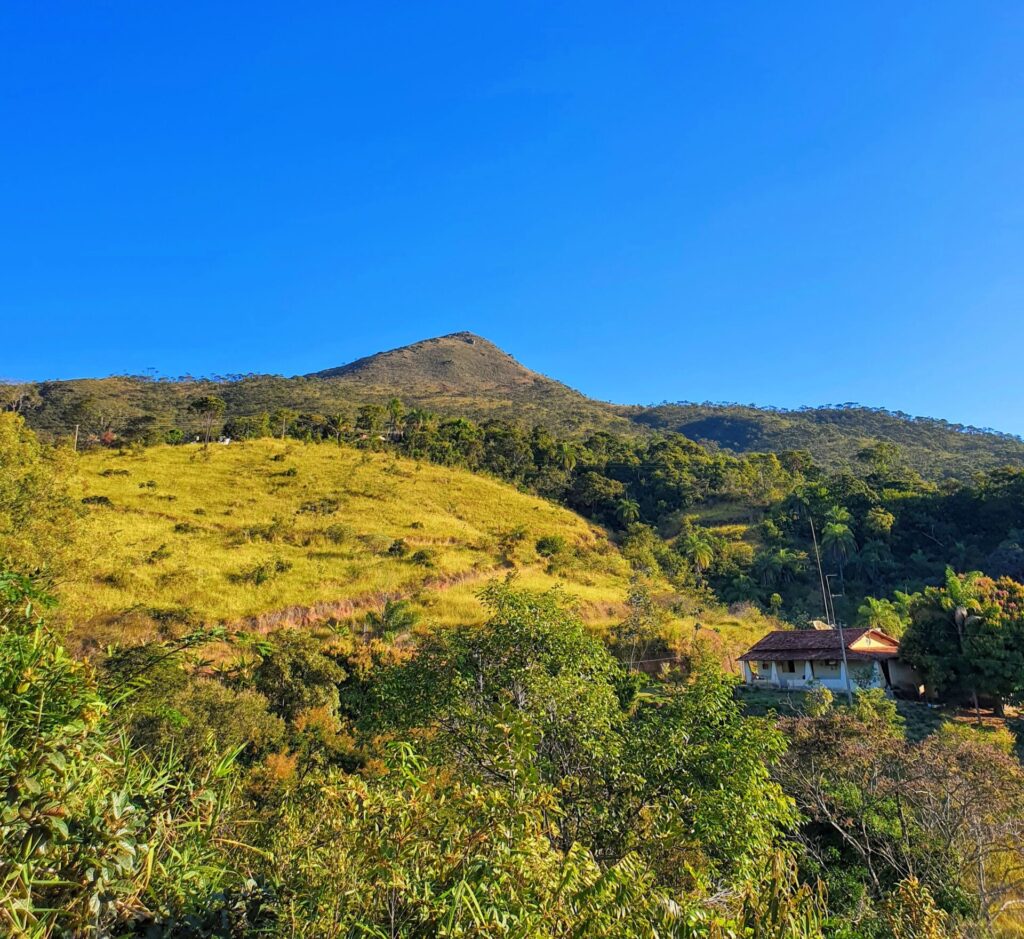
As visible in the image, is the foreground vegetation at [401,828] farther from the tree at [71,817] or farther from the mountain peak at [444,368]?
the mountain peak at [444,368]

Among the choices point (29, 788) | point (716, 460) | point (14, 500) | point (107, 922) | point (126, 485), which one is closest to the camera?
point (29, 788)

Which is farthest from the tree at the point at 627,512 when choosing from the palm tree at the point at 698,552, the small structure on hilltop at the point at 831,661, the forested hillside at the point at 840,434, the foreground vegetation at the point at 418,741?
the forested hillside at the point at 840,434

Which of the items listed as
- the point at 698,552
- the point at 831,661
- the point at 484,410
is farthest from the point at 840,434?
the point at 831,661

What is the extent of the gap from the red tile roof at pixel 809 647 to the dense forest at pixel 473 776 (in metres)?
2.26

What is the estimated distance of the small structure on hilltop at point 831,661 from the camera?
29.1m

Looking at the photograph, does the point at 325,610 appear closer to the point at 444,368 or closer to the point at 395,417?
the point at 395,417

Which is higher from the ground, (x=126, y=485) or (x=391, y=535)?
(x=126, y=485)

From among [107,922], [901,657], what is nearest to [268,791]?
[107,922]

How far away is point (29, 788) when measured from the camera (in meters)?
1.76

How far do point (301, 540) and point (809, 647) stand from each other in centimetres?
2727

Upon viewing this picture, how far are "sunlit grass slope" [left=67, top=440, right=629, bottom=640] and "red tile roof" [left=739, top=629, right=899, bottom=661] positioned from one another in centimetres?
751

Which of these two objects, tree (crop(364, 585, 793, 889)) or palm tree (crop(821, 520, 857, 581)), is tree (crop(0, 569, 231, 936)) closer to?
tree (crop(364, 585, 793, 889))

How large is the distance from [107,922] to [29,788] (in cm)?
56

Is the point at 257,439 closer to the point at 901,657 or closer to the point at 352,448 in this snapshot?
the point at 352,448
